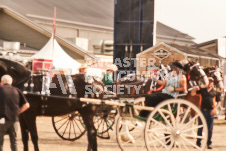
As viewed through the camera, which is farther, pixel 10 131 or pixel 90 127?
pixel 90 127

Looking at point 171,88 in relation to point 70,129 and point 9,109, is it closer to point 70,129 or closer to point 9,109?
point 9,109

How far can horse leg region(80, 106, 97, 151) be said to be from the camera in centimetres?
1036

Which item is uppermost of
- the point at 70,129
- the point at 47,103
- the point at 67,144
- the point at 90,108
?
the point at 47,103

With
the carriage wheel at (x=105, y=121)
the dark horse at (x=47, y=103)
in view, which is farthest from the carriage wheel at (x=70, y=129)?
the dark horse at (x=47, y=103)

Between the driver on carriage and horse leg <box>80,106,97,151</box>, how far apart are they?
1147 millimetres

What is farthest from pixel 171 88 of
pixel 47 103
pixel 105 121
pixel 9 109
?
pixel 9 109

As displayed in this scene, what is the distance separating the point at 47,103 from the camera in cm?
1028

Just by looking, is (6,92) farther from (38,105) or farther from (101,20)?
(101,20)

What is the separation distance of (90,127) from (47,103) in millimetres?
1103

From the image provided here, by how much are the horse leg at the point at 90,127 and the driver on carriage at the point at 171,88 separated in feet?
3.76

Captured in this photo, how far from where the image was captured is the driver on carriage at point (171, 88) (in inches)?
414

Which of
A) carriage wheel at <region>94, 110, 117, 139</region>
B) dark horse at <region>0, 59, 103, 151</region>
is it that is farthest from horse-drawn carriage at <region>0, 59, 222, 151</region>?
carriage wheel at <region>94, 110, 117, 139</region>

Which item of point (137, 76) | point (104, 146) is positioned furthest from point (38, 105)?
point (137, 76)

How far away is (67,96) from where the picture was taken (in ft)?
34.7
